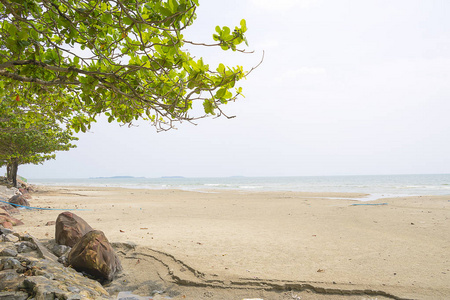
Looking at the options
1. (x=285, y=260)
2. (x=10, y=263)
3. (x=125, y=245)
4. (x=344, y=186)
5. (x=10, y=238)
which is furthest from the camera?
(x=344, y=186)

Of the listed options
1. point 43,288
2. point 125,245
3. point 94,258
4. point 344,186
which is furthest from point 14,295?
point 344,186

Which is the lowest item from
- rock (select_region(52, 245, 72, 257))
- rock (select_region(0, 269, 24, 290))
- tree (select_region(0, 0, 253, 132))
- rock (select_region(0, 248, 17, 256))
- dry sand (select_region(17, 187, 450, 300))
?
dry sand (select_region(17, 187, 450, 300))

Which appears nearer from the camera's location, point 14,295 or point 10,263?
point 14,295

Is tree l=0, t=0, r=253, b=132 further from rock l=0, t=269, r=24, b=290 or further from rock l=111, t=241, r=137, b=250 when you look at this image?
rock l=111, t=241, r=137, b=250

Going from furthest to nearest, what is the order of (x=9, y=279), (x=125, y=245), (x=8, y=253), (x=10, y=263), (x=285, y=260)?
(x=125, y=245), (x=285, y=260), (x=8, y=253), (x=10, y=263), (x=9, y=279)

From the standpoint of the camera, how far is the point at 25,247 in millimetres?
4137

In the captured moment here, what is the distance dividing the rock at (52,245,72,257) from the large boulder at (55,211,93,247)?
0.53 feet

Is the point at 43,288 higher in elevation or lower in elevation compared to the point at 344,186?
higher

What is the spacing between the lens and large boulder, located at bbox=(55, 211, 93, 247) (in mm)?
4867

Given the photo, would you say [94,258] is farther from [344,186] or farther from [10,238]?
[344,186]

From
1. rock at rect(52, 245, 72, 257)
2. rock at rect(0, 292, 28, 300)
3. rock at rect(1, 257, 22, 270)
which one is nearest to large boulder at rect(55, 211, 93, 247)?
rock at rect(52, 245, 72, 257)

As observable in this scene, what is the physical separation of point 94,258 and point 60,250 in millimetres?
1082

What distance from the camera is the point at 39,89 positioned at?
348 centimetres

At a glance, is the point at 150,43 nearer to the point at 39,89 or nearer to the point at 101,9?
the point at 101,9
